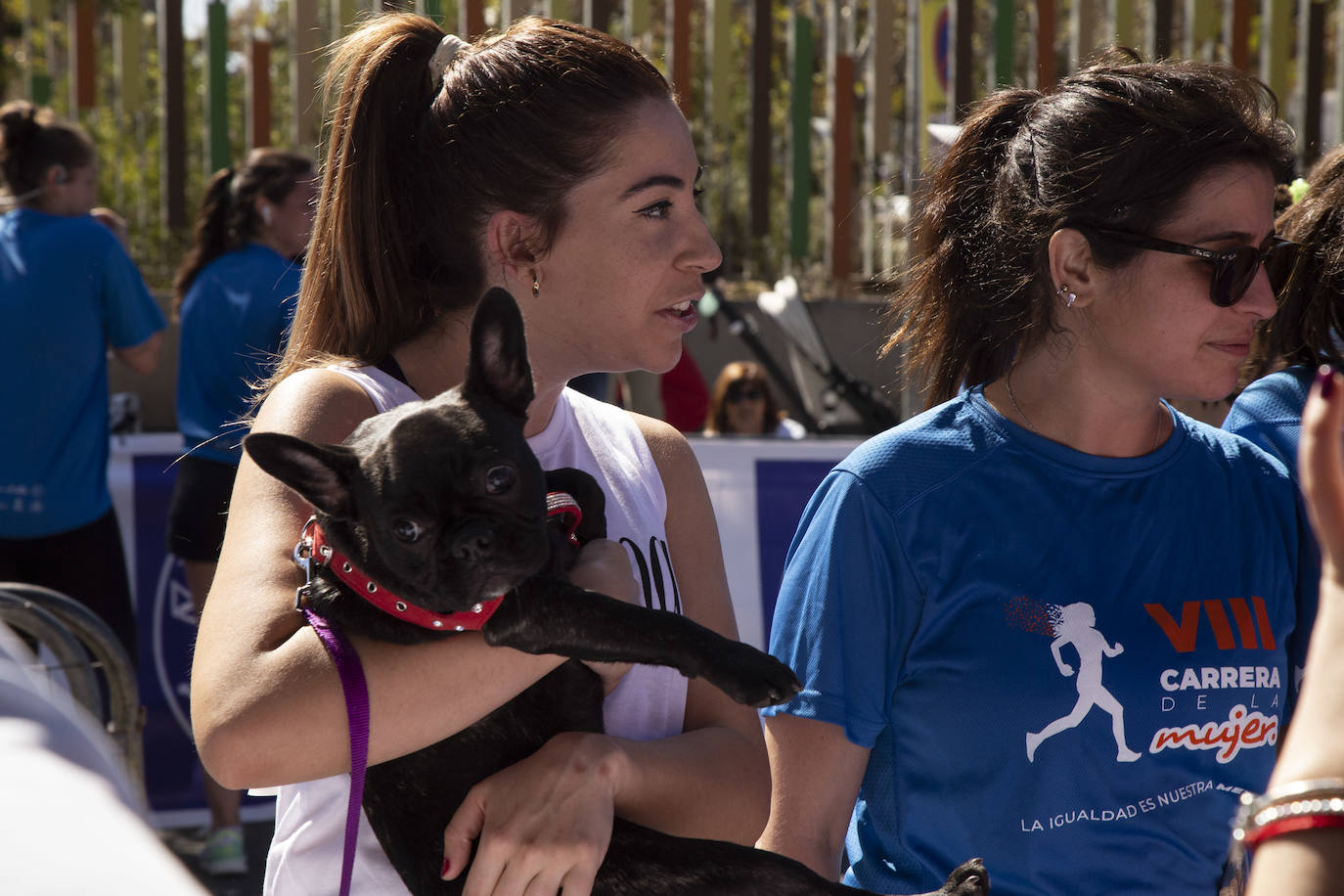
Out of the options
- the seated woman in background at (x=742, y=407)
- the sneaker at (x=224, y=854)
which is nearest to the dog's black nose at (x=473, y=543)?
the sneaker at (x=224, y=854)

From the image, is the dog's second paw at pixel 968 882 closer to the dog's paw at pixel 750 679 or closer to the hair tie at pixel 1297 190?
the dog's paw at pixel 750 679

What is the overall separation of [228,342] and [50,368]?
2.23 ft

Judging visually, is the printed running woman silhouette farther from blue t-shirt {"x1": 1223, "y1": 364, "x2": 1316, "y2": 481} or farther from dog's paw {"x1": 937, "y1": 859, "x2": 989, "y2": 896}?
blue t-shirt {"x1": 1223, "y1": 364, "x2": 1316, "y2": 481}

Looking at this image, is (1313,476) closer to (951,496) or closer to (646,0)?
(951,496)

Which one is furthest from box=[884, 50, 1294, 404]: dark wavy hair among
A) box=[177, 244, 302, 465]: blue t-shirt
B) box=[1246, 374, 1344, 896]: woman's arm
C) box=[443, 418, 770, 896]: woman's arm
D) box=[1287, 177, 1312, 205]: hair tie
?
box=[177, 244, 302, 465]: blue t-shirt

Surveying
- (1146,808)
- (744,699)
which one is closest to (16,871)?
(744,699)

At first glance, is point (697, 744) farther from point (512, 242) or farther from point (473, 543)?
point (512, 242)

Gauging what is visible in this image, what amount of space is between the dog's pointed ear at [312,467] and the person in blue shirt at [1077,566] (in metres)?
0.94

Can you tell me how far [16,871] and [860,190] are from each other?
1145 cm

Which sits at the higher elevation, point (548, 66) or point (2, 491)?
point (548, 66)

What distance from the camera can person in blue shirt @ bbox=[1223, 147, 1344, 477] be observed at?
105 inches

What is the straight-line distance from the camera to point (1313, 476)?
0.89 meters

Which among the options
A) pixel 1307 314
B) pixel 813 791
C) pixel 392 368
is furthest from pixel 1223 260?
pixel 392 368

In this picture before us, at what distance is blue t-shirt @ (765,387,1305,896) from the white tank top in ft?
1.10
